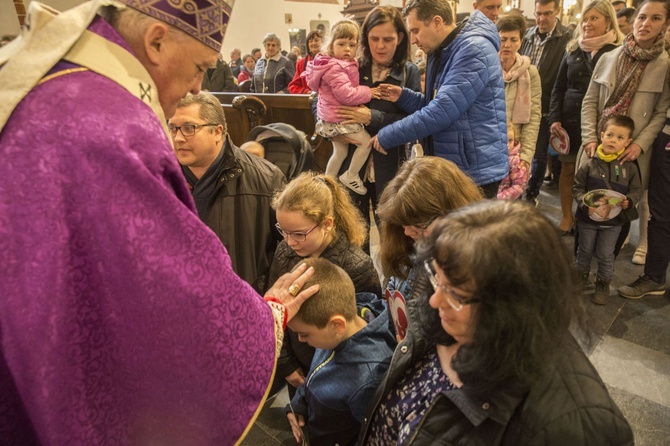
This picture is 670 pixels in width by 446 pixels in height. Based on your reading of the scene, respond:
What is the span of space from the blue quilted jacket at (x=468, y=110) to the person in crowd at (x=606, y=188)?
2.91ft

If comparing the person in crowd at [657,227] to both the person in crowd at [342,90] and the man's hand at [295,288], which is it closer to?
the person in crowd at [342,90]

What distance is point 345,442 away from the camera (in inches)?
63.9

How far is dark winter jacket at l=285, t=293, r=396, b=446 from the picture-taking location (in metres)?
1.46

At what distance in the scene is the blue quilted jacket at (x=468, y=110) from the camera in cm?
241

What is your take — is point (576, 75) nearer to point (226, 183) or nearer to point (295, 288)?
point (226, 183)

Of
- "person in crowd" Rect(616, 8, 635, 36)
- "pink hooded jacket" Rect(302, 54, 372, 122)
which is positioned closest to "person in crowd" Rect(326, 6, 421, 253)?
"pink hooded jacket" Rect(302, 54, 372, 122)

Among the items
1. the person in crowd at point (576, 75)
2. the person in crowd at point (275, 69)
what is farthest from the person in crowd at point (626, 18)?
the person in crowd at point (275, 69)

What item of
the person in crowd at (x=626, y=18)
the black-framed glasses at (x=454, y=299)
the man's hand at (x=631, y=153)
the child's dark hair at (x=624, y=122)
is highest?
the person in crowd at (x=626, y=18)

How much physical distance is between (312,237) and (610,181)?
228cm

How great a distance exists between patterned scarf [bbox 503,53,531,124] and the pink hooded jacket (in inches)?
47.2

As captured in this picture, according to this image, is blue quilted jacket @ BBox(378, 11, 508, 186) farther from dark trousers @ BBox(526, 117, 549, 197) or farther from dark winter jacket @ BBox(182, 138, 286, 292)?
dark trousers @ BBox(526, 117, 549, 197)

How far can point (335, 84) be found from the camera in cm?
311

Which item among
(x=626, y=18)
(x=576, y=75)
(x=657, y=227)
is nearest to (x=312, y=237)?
(x=657, y=227)

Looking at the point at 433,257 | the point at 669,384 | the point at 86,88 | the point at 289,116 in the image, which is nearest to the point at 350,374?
the point at 433,257
